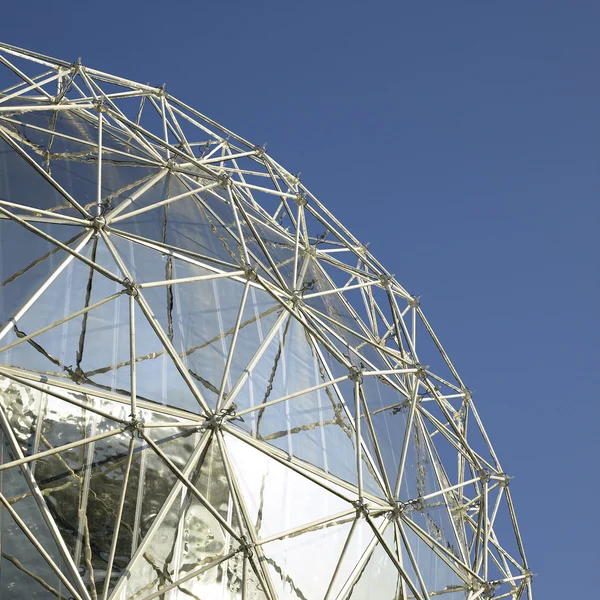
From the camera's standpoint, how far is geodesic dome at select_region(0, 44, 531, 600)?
15.5 meters

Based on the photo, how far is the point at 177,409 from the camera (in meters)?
16.8

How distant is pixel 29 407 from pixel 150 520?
246 cm

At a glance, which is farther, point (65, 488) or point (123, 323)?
point (123, 323)

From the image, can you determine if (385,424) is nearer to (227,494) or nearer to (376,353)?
(376,353)

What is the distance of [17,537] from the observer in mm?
15023

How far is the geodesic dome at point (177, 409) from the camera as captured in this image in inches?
612

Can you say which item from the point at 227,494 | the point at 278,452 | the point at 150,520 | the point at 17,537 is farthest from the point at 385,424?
the point at 17,537

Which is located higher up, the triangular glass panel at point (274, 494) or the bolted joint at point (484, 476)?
the bolted joint at point (484, 476)

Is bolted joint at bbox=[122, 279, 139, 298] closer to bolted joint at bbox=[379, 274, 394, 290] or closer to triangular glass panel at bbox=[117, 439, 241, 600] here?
triangular glass panel at bbox=[117, 439, 241, 600]

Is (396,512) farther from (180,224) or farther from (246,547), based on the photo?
(180,224)

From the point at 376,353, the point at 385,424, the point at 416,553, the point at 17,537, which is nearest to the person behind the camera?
the point at 17,537

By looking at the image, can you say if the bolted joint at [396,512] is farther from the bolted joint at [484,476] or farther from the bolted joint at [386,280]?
the bolted joint at [386,280]

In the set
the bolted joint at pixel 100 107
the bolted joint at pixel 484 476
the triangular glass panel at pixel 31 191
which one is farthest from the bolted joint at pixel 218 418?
the bolted joint at pixel 484 476

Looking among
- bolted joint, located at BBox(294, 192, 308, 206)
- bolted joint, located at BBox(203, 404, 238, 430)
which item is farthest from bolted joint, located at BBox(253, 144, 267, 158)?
bolted joint, located at BBox(203, 404, 238, 430)
